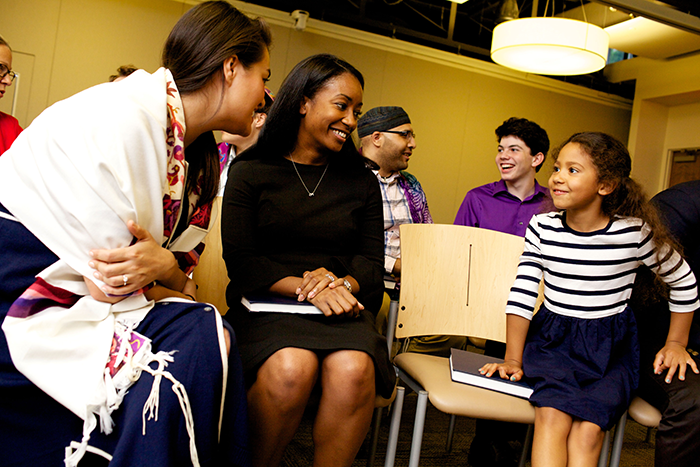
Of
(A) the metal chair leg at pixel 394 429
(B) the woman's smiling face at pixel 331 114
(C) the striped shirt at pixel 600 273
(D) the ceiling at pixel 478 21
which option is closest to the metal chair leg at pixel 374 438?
(A) the metal chair leg at pixel 394 429

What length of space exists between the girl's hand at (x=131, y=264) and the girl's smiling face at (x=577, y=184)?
124 cm

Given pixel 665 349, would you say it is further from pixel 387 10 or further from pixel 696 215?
pixel 387 10

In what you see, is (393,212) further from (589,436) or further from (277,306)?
(589,436)

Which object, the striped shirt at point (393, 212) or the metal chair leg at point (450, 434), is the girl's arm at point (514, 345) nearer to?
the metal chair leg at point (450, 434)

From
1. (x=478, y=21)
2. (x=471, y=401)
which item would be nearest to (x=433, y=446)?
(x=471, y=401)

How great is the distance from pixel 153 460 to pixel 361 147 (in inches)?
97.3

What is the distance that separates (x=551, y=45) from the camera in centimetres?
378

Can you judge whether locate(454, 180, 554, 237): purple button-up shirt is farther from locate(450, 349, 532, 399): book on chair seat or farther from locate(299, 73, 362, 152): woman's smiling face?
locate(450, 349, 532, 399): book on chair seat

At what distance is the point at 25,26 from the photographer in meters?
4.63

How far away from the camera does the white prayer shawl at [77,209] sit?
0.94m

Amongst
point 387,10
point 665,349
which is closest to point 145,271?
point 665,349

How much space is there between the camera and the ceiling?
4.92 metres

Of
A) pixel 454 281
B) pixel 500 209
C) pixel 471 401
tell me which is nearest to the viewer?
pixel 471 401

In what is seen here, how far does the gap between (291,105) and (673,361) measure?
4.61 ft
